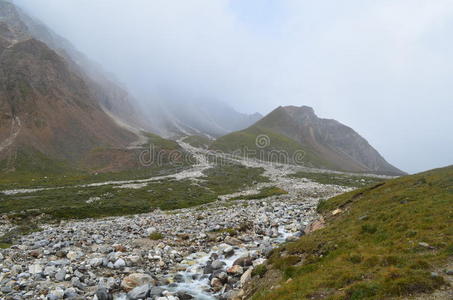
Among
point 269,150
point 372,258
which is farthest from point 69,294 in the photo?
point 269,150

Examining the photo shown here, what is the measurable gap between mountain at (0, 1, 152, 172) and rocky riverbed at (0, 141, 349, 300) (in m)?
84.7

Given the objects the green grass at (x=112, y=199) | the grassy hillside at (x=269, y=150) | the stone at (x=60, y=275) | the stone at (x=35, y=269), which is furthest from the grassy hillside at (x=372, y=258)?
the grassy hillside at (x=269, y=150)

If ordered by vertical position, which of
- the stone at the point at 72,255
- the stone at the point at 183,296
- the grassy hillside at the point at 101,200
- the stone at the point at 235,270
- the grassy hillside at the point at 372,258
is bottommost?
the grassy hillside at the point at 101,200

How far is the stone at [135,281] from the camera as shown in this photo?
15705 mm

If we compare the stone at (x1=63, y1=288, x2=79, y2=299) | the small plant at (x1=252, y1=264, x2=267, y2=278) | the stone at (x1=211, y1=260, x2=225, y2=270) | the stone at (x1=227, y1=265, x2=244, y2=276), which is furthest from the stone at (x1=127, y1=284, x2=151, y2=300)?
the small plant at (x1=252, y1=264, x2=267, y2=278)

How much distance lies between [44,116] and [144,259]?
130 metres

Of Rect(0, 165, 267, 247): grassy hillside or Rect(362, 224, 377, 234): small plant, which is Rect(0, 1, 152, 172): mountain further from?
Rect(362, 224, 377, 234): small plant

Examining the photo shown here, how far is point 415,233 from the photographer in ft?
52.2

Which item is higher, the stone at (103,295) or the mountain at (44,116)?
the mountain at (44,116)

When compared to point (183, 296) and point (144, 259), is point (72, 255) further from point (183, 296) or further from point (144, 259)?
point (183, 296)

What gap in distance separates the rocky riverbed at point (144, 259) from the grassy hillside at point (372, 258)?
8.21 ft

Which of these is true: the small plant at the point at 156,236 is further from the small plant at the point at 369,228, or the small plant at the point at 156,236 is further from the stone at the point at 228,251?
the small plant at the point at 369,228

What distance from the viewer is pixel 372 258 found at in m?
13.6

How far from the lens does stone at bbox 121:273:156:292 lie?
1570cm
